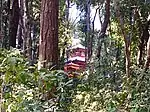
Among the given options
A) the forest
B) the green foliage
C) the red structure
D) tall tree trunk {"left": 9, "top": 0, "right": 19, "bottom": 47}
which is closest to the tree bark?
the forest

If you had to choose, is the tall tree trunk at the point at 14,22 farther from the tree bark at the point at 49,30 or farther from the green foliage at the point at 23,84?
the green foliage at the point at 23,84

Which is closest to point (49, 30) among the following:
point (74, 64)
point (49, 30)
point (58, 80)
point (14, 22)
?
point (49, 30)

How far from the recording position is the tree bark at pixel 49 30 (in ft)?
18.1

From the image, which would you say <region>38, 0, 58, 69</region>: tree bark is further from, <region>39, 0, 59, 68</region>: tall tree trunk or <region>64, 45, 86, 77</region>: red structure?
<region>64, 45, 86, 77</region>: red structure

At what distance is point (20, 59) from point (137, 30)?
33.7 ft

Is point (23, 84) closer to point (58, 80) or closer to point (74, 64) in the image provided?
point (58, 80)

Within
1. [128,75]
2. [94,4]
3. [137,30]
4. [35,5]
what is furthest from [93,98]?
[94,4]

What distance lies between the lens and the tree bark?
18.1 feet

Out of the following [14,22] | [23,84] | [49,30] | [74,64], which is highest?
[14,22]

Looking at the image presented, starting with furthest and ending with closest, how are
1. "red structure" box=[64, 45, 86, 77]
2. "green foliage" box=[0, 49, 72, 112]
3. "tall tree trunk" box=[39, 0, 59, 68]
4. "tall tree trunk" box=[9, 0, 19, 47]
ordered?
"tall tree trunk" box=[9, 0, 19, 47]
"tall tree trunk" box=[39, 0, 59, 68]
"red structure" box=[64, 45, 86, 77]
"green foliage" box=[0, 49, 72, 112]

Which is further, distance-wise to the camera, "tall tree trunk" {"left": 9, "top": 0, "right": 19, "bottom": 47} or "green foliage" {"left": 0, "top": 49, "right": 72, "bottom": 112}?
"tall tree trunk" {"left": 9, "top": 0, "right": 19, "bottom": 47}

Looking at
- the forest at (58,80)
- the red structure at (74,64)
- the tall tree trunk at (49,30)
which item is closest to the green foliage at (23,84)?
the forest at (58,80)

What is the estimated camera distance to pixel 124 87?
20.0 feet

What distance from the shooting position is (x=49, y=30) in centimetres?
557
